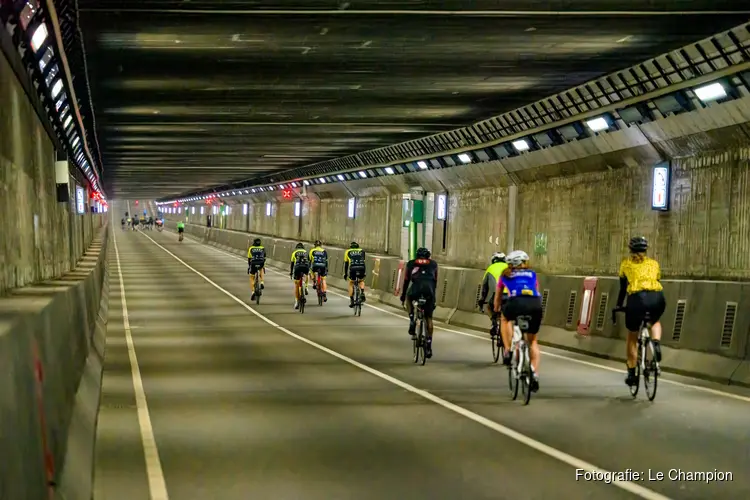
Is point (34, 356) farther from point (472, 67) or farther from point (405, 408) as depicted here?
point (472, 67)

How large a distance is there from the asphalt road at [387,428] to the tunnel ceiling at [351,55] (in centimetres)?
500

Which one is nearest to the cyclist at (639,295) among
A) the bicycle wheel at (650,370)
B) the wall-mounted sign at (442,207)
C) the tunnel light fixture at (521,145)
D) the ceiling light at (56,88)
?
the bicycle wheel at (650,370)

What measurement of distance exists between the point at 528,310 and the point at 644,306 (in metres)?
1.44

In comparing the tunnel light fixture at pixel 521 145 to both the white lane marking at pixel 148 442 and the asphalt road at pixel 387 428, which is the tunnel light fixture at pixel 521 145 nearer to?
the asphalt road at pixel 387 428

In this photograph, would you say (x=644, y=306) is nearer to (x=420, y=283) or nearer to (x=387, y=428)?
(x=387, y=428)

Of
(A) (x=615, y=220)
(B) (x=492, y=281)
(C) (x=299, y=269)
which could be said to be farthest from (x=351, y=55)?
(C) (x=299, y=269)

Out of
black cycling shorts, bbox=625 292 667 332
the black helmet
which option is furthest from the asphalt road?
the black helmet

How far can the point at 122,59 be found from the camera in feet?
54.1

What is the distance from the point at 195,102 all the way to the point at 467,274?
8092 mm

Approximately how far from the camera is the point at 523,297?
41.1 ft

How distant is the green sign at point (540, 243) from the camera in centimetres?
2593

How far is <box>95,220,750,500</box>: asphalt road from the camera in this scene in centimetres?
790

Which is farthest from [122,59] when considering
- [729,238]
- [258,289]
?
[258,289]

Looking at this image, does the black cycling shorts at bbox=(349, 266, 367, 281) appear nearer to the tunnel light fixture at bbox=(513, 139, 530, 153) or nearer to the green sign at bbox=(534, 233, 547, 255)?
the green sign at bbox=(534, 233, 547, 255)
